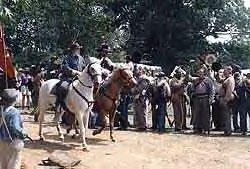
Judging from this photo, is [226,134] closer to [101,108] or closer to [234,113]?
[234,113]

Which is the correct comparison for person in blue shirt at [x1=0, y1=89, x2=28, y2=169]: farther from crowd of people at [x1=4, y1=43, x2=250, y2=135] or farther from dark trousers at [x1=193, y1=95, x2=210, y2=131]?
dark trousers at [x1=193, y1=95, x2=210, y2=131]

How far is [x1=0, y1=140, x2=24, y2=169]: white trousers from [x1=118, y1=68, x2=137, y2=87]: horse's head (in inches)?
262

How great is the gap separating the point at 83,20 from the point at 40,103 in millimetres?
15424

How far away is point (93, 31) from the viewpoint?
31.2 m

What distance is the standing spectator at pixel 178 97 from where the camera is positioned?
18920mm

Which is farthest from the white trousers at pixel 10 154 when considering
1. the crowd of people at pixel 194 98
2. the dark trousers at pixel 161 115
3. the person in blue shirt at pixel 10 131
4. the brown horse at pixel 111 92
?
the dark trousers at pixel 161 115

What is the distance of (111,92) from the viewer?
51.3 ft

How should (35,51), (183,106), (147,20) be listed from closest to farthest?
(183,106) < (35,51) < (147,20)

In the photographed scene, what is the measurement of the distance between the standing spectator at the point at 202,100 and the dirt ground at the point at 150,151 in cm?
74

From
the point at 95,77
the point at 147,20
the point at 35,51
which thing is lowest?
the point at 95,77

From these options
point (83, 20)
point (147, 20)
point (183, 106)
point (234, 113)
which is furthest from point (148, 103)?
point (147, 20)

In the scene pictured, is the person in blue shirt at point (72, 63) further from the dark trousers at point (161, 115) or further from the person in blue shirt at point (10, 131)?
the person in blue shirt at point (10, 131)

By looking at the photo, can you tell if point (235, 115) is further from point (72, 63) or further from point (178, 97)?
point (72, 63)

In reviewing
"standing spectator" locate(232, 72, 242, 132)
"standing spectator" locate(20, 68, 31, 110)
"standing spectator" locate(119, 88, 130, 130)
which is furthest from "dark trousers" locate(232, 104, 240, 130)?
"standing spectator" locate(20, 68, 31, 110)
